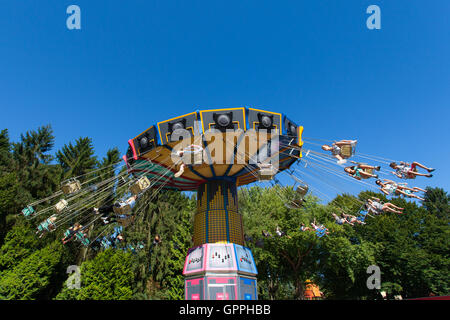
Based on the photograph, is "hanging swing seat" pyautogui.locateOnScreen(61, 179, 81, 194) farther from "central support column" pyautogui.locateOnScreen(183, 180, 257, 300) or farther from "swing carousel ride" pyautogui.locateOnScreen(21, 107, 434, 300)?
"central support column" pyautogui.locateOnScreen(183, 180, 257, 300)

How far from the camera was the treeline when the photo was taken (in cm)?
2156

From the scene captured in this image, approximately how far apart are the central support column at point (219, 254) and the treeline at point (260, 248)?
8.68m

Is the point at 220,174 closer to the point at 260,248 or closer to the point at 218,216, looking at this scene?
the point at 218,216

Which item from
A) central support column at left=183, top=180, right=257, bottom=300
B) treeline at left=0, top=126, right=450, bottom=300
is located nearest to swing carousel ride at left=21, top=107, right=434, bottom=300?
central support column at left=183, top=180, right=257, bottom=300

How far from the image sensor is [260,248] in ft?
82.9

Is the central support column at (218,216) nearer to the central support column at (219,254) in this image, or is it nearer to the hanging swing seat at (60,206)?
the central support column at (219,254)

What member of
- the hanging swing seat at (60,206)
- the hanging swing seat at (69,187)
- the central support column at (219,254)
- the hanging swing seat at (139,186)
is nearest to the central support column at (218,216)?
the central support column at (219,254)

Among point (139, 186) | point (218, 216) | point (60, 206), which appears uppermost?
point (139, 186)

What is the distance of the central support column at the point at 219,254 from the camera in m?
11.5

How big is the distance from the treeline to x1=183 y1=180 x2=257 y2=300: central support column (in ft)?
28.5

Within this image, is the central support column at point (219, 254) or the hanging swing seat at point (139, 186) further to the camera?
the central support column at point (219, 254)

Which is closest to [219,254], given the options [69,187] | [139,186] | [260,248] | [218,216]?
[218,216]

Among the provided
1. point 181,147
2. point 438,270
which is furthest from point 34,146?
point 438,270

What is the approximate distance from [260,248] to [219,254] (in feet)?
46.0
